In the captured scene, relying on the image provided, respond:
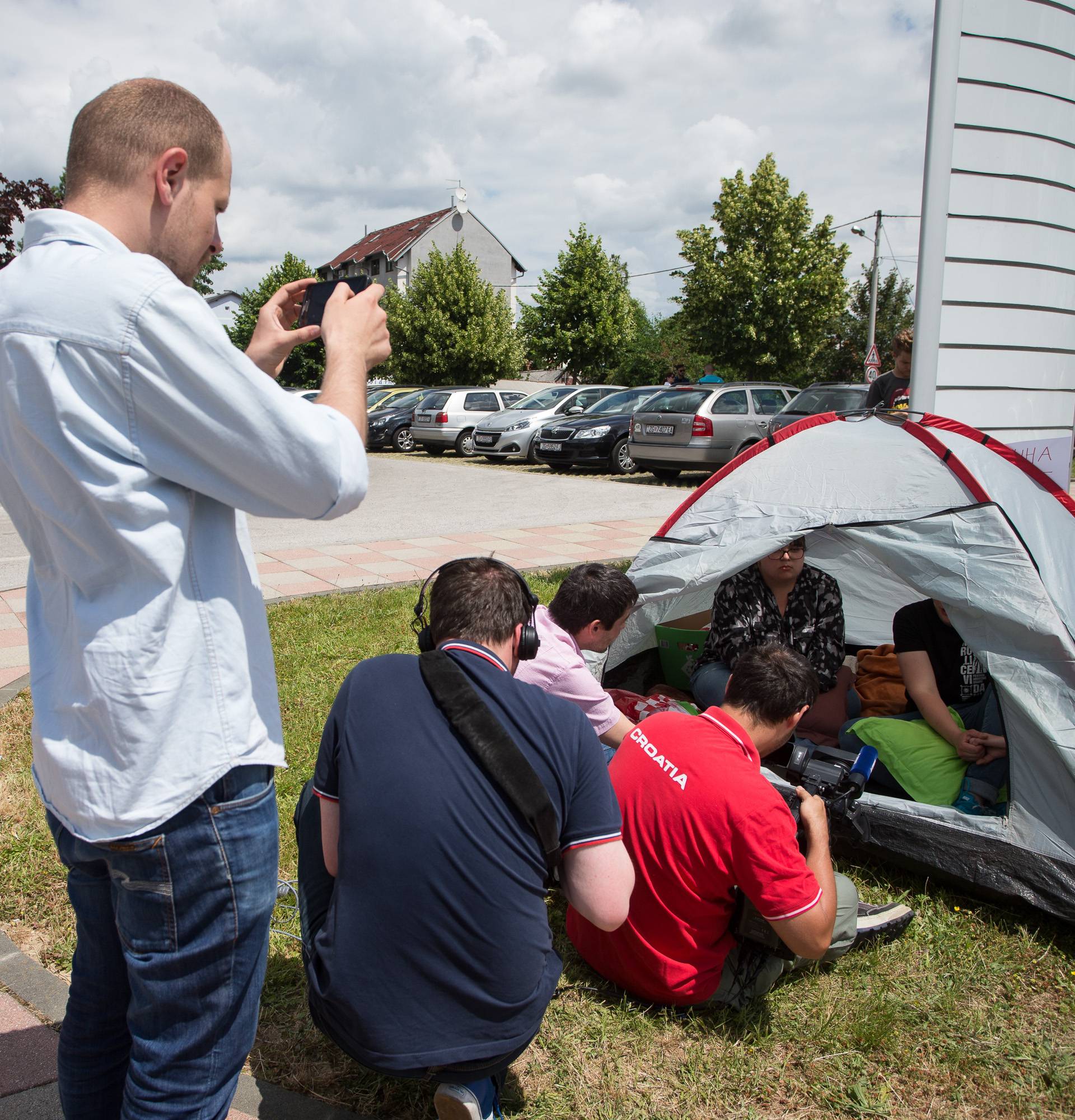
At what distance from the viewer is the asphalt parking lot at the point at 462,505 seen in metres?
9.82

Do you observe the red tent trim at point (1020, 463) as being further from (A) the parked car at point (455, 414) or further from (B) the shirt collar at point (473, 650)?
(A) the parked car at point (455, 414)

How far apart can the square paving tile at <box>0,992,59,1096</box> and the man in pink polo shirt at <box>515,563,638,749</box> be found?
1687 millimetres

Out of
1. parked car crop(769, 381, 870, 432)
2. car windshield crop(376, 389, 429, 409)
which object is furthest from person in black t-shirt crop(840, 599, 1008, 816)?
car windshield crop(376, 389, 429, 409)

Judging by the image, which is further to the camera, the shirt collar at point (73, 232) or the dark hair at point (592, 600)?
the dark hair at point (592, 600)

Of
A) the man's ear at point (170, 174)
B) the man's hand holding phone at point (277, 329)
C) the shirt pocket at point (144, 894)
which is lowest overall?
the shirt pocket at point (144, 894)

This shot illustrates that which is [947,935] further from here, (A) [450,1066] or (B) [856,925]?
(A) [450,1066]

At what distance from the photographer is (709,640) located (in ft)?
14.4

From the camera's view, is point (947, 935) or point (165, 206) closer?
point (165, 206)

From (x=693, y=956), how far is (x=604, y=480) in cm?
1297

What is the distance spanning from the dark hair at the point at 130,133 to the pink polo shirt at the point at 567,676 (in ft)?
6.49

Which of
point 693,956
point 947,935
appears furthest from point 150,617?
point 947,935

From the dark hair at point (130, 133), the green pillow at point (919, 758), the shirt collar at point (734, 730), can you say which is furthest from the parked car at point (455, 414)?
the dark hair at point (130, 133)

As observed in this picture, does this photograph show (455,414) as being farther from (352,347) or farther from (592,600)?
(352,347)

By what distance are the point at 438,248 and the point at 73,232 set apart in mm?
50316
